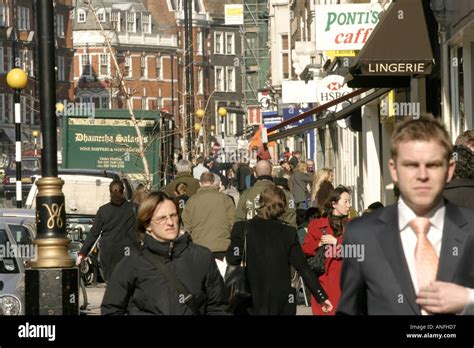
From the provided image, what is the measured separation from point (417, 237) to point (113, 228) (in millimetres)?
13401

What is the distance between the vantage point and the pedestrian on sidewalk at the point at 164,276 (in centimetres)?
742

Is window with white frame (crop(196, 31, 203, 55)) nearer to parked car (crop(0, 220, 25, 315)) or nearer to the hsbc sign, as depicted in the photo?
the hsbc sign

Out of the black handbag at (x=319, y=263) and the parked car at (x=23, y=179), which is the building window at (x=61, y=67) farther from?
the black handbag at (x=319, y=263)

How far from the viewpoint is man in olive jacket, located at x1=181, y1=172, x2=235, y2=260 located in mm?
16422

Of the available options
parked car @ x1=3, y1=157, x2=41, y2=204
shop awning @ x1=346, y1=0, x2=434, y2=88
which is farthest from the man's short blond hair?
parked car @ x1=3, y1=157, x2=41, y2=204

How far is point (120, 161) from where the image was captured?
36.1 m

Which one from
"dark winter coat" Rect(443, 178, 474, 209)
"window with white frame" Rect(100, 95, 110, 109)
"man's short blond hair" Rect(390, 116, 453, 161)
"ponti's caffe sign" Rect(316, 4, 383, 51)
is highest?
"window with white frame" Rect(100, 95, 110, 109)

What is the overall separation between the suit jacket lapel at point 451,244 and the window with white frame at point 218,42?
14643cm

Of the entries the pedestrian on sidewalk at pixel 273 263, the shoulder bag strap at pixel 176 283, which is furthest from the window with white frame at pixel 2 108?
the shoulder bag strap at pixel 176 283

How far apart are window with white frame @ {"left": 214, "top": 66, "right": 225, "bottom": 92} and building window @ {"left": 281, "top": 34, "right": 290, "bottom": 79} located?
71.4m

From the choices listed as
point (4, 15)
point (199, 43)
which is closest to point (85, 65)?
point (4, 15)

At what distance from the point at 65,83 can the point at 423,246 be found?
122 m

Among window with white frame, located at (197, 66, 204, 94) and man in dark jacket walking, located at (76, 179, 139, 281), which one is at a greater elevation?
window with white frame, located at (197, 66, 204, 94)

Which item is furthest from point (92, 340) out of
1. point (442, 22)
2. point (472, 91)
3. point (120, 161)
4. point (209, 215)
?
point (120, 161)
